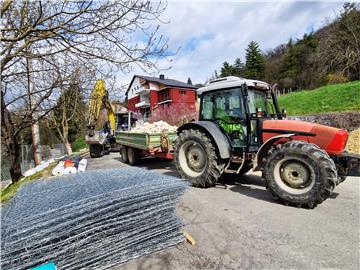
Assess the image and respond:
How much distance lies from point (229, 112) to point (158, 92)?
30.6m

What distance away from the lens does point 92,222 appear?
227 cm

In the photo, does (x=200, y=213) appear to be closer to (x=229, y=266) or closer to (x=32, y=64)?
(x=229, y=266)

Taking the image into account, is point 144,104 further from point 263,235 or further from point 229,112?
point 263,235

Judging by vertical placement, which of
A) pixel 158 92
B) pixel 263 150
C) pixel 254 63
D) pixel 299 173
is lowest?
pixel 299 173

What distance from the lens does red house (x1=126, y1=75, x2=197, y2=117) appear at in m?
32.8

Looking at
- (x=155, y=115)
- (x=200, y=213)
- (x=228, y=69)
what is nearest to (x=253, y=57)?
(x=228, y=69)

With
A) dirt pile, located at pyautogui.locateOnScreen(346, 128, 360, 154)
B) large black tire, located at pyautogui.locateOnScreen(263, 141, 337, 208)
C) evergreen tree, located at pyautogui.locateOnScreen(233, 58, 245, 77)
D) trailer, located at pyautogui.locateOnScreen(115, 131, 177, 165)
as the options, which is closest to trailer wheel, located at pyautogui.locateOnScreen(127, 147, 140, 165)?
trailer, located at pyautogui.locateOnScreen(115, 131, 177, 165)

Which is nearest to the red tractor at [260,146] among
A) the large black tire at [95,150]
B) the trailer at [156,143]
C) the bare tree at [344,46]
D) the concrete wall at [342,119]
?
the trailer at [156,143]

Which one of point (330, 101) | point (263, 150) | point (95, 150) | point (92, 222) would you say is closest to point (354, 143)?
point (263, 150)

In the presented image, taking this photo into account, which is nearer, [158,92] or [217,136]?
[217,136]

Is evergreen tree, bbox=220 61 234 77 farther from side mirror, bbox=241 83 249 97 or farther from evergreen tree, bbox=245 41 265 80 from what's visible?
side mirror, bbox=241 83 249 97

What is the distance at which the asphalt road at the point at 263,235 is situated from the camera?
8.20 feet

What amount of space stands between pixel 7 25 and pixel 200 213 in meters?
4.32

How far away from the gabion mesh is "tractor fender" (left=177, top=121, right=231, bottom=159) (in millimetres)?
2197
